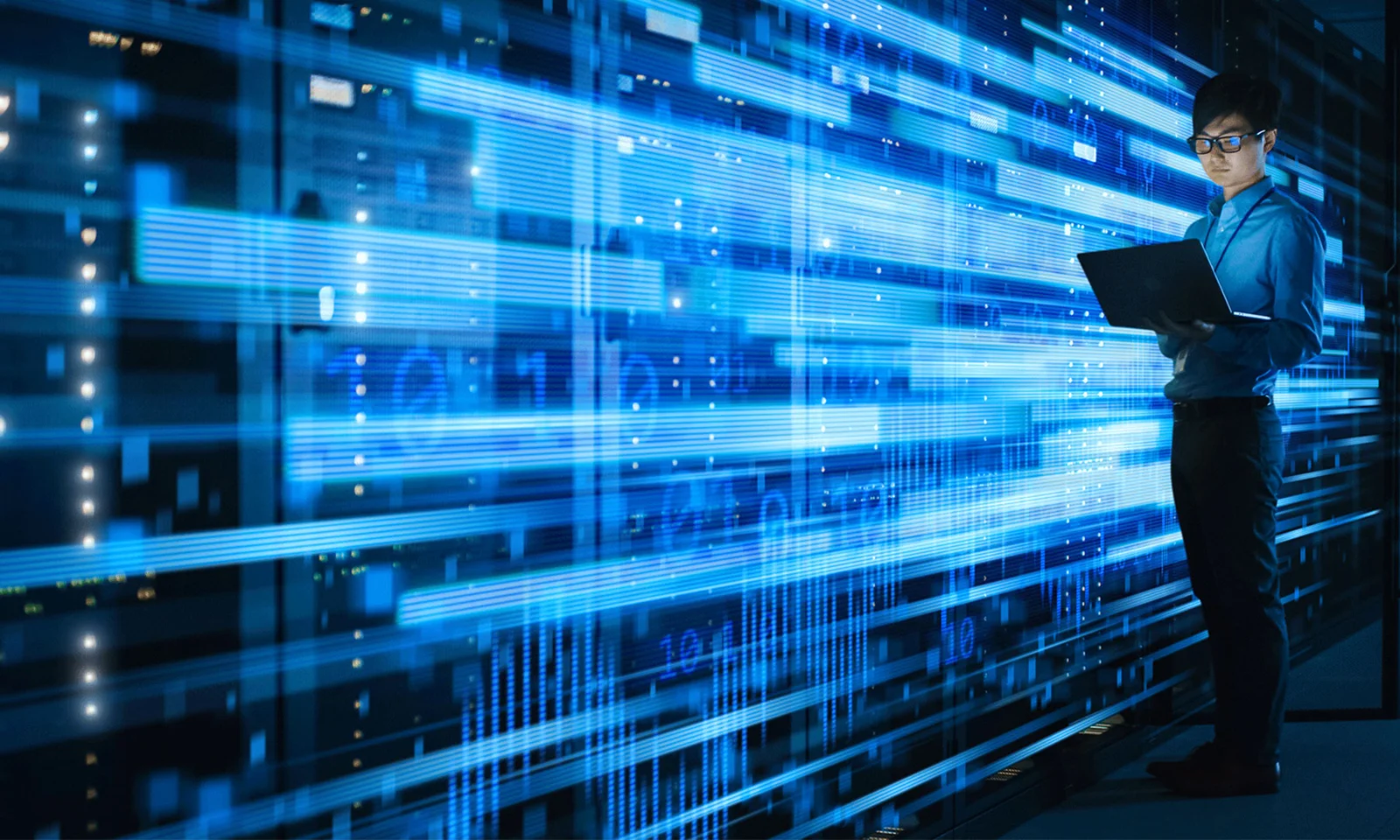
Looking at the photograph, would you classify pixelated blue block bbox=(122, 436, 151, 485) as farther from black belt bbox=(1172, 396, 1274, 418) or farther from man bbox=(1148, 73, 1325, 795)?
black belt bbox=(1172, 396, 1274, 418)

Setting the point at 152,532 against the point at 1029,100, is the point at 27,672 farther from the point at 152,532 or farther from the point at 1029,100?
the point at 1029,100

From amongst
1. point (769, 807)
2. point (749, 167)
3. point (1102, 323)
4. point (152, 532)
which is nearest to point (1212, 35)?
point (1102, 323)

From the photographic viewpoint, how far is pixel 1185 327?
2.25 m

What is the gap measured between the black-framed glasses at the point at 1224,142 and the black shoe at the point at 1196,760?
126 centimetres

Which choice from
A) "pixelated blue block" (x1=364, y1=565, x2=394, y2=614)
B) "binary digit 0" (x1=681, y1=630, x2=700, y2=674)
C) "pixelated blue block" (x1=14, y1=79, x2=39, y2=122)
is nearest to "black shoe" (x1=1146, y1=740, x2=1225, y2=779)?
"binary digit 0" (x1=681, y1=630, x2=700, y2=674)

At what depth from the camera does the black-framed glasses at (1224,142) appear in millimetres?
2461

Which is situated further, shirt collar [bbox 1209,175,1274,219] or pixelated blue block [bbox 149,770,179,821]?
shirt collar [bbox 1209,175,1274,219]

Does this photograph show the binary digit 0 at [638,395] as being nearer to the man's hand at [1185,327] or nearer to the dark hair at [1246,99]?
the man's hand at [1185,327]

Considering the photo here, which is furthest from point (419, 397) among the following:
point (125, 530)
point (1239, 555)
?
point (1239, 555)

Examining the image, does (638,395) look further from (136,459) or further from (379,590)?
(136,459)

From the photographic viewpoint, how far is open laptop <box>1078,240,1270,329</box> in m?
2.09

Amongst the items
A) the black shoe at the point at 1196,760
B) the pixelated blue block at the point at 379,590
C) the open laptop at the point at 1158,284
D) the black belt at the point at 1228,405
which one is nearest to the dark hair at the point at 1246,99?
the open laptop at the point at 1158,284

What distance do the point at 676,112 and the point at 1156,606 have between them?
2.13m

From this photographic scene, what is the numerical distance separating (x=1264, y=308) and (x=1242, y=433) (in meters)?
0.27
